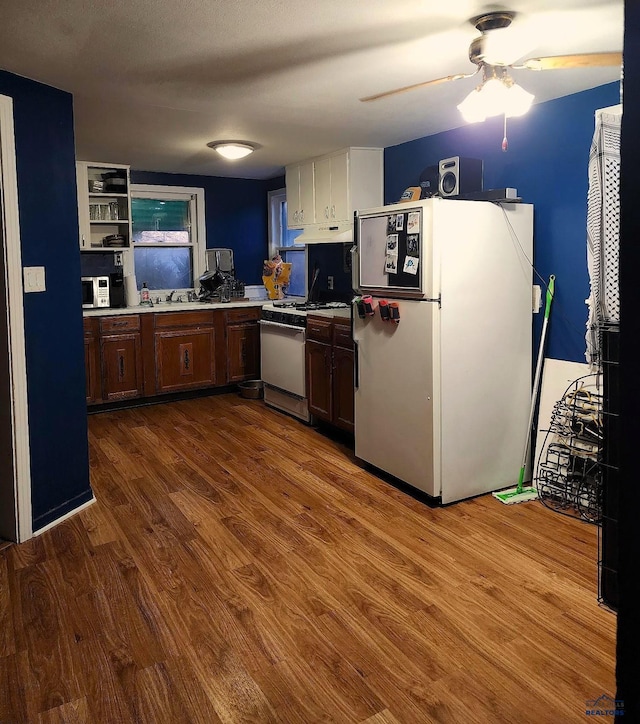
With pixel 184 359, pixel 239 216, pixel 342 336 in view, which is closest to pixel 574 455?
pixel 342 336

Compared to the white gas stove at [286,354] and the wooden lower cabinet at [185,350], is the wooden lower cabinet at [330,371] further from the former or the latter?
the wooden lower cabinet at [185,350]

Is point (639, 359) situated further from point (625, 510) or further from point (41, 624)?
point (41, 624)

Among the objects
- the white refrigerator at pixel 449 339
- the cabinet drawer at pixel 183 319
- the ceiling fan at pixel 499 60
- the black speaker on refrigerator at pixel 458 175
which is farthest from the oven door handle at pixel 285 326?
the ceiling fan at pixel 499 60

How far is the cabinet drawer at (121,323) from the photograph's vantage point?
205 inches

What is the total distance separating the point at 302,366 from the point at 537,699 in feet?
10.7

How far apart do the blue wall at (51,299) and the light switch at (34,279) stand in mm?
27

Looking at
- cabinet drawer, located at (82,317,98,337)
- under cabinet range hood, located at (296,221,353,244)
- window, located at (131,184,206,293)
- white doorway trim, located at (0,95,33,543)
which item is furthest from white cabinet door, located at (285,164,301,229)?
white doorway trim, located at (0,95,33,543)

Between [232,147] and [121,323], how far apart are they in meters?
1.81

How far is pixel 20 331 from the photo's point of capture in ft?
9.39

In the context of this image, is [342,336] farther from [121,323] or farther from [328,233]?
[121,323]

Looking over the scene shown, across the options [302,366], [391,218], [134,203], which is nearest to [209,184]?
[134,203]

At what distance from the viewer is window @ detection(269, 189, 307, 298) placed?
6379mm

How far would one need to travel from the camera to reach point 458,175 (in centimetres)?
359

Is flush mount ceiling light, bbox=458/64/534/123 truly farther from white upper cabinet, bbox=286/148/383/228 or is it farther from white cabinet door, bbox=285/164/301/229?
white cabinet door, bbox=285/164/301/229
